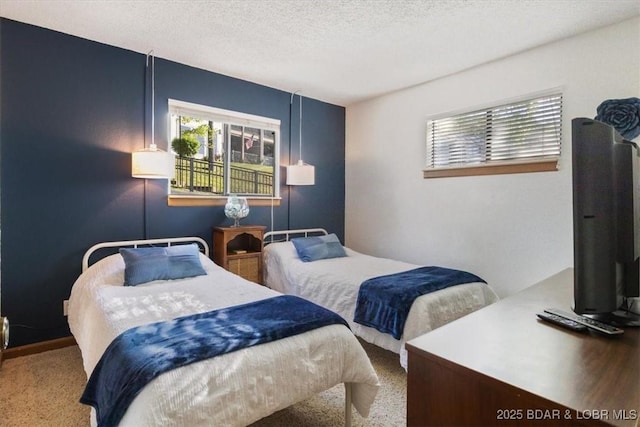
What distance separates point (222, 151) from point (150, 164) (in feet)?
3.21

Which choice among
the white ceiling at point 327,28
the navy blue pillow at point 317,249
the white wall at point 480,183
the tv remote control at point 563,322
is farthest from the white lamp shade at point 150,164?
the tv remote control at point 563,322

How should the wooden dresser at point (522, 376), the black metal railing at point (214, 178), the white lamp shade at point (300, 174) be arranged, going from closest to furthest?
1. the wooden dresser at point (522, 376)
2. the black metal railing at point (214, 178)
3. the white lamp shade at point (300, 174)

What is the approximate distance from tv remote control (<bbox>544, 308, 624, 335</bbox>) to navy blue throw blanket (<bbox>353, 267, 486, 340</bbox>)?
1.24 m

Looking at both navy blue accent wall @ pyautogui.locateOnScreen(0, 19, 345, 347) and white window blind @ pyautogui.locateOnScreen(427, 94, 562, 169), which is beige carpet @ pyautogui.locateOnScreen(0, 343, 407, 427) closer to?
navy blue accent wall @ pyautogui.locateOnScreen(0, 19, 345, 347)

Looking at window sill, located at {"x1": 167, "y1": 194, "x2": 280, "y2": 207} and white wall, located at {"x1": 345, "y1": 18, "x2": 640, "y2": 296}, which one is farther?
window sill, located at {"x1": 167, "y1": 194, "x2": 280, "y2": 207}

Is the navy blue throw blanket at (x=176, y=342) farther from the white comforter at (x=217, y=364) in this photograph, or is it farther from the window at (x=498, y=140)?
the window at (x=498, y=140)

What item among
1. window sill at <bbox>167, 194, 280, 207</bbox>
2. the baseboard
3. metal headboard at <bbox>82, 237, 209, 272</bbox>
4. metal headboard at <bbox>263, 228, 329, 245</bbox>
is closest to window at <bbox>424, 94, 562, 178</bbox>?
metal headboard at <bbox>263, 228, 329, 245</bbox>

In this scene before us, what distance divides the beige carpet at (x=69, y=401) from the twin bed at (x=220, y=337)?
233 millimetres

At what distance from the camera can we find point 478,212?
347cm

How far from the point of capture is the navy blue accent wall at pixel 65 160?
2.66 meters

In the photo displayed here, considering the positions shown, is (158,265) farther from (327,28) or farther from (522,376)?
(522,376)

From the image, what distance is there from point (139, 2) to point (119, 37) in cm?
68

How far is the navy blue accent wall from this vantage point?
266 cm

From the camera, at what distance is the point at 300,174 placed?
409 cm
